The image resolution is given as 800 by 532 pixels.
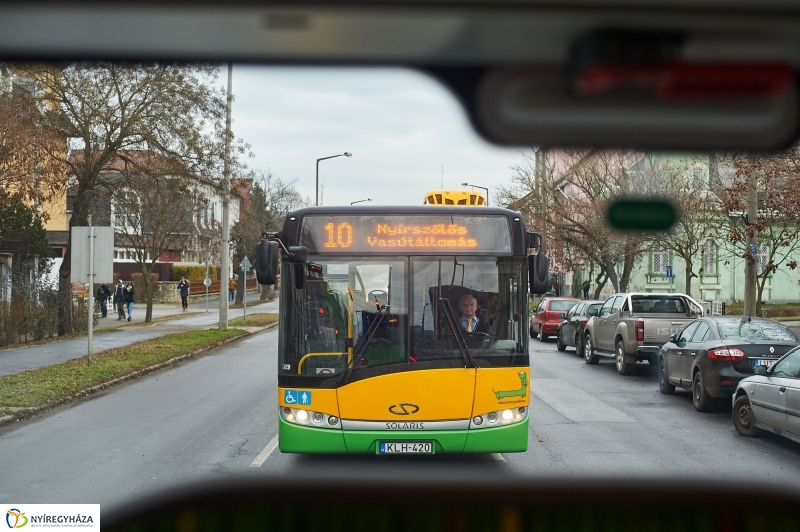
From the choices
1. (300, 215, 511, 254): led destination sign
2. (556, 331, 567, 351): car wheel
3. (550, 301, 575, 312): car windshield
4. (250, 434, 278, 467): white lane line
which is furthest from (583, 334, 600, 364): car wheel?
(300, 215, 511, 254): led destination sign

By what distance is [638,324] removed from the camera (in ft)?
64.2

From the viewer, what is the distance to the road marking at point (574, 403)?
13.4m

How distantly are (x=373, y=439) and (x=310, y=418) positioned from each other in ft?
2.12

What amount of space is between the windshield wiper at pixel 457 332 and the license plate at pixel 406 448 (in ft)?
2.84

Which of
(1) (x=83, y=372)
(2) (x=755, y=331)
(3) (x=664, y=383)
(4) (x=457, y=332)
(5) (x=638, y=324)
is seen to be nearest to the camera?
(4) (x=457, y=332)

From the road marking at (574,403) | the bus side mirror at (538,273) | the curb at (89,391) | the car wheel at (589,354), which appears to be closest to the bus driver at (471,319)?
the bus side mirror at (538,273)

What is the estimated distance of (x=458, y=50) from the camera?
2.79 m

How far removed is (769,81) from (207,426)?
1053 centimetres

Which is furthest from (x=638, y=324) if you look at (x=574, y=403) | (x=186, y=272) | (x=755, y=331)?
(x=186, y=272)

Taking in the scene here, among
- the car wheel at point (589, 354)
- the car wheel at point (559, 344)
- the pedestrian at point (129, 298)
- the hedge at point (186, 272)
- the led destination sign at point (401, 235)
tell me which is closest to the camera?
the led destination sign at point (401, 235)

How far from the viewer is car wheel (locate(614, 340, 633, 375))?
20500 mm

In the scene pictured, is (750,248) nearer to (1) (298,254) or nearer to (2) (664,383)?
(2) (664,383)

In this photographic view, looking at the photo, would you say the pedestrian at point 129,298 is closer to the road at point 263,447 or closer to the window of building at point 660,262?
the window of building at point 660,262

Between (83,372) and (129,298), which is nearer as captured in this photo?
(83,372)
